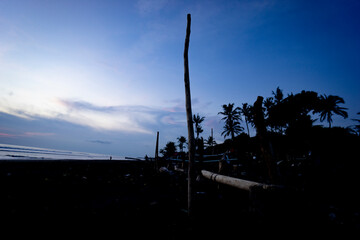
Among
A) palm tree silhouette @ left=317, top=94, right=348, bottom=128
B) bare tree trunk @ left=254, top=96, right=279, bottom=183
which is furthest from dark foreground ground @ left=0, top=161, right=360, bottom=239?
palm tree silhouette @ left=317, top=94, right=348, bottom=128

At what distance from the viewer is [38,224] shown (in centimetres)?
341

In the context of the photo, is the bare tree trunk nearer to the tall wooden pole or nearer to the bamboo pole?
the bamboo pole

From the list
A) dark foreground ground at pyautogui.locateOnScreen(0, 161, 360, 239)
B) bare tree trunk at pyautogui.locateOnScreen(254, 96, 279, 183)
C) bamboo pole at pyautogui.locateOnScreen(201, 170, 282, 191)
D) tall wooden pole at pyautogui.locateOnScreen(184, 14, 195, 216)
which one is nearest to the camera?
dark foreground ground at pyautogui.locateOnScreen(0, 161, 360, 239)

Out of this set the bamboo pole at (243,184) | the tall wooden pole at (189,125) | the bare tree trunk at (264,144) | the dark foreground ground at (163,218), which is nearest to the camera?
the dark foreground ground at (163,218)

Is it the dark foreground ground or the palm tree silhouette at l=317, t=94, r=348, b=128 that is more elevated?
the palm tree silhouette at l=317, t=94, r=348, b=128

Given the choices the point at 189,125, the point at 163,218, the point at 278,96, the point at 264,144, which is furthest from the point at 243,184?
the point at 278,96

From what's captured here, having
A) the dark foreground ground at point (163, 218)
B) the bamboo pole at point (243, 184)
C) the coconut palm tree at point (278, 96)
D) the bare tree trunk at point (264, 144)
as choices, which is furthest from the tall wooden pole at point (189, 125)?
the coconut palm tree at point (278, 96)

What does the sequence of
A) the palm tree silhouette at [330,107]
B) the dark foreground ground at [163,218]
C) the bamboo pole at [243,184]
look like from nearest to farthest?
the dark foreground ground at [163,218] → the bamboo pole at [243,184] → the palm tree silhouette at [330,107]

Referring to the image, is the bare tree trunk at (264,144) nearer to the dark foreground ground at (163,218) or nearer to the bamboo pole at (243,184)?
the bamboo pole at (243,184)

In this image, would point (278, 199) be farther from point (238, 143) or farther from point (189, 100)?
point (238, 143)

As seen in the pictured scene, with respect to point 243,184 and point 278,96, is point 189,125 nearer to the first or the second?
point 243,184

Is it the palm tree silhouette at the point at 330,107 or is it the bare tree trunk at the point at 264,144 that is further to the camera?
the palm tree silhouette at the point at 330,107

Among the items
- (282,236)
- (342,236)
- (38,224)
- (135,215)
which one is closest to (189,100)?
(135,215)

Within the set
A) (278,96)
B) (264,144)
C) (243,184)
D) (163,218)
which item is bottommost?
(163,218)
